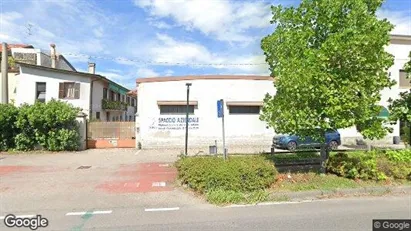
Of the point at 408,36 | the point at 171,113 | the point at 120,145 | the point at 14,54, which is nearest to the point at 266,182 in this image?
the point at 171,113

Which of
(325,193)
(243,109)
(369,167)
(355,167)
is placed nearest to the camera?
(325,193)

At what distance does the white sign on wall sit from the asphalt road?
42.0 feet

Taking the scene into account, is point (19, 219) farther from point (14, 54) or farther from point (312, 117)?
point (14, 54)

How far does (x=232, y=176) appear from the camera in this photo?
6.70m

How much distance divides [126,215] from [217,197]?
1981mm

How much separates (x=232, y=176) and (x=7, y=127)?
15.9 meters

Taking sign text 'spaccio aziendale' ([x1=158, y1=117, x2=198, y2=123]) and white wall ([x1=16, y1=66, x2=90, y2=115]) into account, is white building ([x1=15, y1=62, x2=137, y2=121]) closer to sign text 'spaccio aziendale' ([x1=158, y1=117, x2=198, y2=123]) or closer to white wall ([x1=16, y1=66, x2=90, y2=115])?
white wall ([x1=16, y1=66, x2=90, y2=115])

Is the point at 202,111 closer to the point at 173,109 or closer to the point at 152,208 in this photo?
the point at 173,109

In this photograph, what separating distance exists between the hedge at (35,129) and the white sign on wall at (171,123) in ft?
16.8

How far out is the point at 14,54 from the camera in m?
32.3

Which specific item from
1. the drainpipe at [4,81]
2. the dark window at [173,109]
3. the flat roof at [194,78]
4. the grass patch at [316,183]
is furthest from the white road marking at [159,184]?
the drainpipe at [4,81]

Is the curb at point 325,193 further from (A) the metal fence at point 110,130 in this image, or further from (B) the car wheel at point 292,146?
(A) the metal fence at point 110,130

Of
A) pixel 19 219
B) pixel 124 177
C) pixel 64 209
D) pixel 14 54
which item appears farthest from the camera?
pixel 14 54

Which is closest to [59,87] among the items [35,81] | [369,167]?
[35,81]
